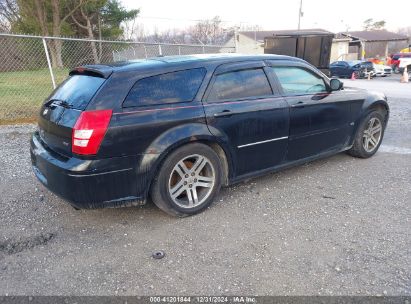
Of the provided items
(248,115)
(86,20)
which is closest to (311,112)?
(248,115)

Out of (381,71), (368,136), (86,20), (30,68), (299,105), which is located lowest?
(381,71)

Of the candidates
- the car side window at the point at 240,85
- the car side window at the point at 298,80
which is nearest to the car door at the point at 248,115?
the car side window at the point at 240,85

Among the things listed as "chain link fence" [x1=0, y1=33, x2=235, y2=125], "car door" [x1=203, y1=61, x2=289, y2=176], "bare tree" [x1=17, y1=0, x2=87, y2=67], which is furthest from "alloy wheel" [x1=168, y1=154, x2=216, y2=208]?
"bare tree" [x1=17, y1=0, x2=87, y2=67]

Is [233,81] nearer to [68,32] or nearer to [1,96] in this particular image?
[1,96]

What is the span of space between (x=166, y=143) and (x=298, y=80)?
2.06 metres

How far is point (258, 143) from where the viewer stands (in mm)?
3670

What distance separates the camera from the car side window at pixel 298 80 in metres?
3.96

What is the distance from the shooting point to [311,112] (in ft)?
13.4

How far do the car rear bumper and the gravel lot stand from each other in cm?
37

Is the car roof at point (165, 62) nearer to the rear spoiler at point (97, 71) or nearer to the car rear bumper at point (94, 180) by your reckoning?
the rear spoiler at point (97, 71)

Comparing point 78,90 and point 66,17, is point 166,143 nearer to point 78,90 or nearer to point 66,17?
point 78,90

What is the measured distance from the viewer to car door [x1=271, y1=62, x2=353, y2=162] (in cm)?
395

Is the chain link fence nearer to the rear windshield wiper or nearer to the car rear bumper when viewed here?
the rear windshield wiper

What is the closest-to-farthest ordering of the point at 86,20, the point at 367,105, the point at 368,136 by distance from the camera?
the point at 367,105 < the point at 368,136 < the point at 86,20
